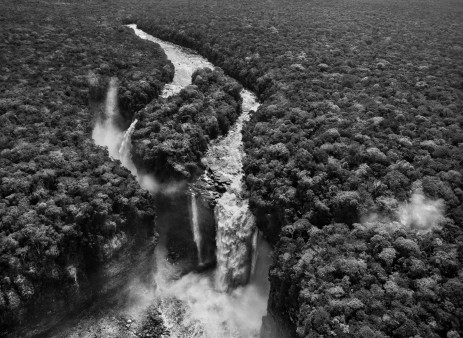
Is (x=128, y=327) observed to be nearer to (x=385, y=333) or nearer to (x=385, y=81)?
(x=385, y=333)

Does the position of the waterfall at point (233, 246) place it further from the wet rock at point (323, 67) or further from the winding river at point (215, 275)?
the wet rock at point (323, 67)

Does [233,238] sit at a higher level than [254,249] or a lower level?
higher

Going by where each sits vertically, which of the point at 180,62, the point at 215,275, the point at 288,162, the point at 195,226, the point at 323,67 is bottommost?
the point at 215,275

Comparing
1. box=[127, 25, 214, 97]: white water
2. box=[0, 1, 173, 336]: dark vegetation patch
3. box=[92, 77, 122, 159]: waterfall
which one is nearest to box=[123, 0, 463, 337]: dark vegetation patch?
box=[127, 25, 214, 97]: white water

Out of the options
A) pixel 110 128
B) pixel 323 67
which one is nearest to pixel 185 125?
pixel 110 128

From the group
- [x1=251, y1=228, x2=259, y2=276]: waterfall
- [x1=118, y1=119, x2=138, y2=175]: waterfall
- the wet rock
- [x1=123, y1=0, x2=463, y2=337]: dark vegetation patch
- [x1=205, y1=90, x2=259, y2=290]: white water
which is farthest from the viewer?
the wet rock

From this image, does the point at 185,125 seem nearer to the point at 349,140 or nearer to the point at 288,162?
the point at 288,162

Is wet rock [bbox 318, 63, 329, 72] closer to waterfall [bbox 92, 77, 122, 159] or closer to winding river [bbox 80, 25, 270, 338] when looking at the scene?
winding river [bbox 80, 25, 270, 338]
